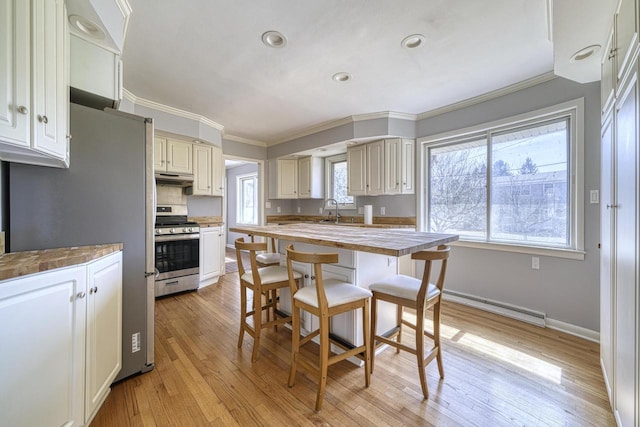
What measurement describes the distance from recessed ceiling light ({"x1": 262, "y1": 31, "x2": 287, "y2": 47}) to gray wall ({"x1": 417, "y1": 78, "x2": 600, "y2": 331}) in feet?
8.09

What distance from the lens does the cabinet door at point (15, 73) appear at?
0.94 metres

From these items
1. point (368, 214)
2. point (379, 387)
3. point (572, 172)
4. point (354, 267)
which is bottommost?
point (379, 387)

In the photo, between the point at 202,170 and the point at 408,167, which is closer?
the point at 408,167

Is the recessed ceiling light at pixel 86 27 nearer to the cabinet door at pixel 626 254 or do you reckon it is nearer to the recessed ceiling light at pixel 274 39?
the recessed ceiling light at pixel 274 39

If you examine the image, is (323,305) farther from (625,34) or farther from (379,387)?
(625,34)

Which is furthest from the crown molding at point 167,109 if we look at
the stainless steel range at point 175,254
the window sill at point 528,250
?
the window sill at point 528,250

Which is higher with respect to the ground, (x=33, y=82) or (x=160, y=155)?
(x=160, y=155)

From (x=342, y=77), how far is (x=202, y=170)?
100 inches

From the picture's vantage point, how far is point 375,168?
148 inches

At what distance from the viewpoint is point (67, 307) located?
111 centimetres

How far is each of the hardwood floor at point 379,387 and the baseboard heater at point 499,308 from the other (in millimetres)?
187

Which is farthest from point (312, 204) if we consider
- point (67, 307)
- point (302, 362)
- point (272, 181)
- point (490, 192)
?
point (67, 307)

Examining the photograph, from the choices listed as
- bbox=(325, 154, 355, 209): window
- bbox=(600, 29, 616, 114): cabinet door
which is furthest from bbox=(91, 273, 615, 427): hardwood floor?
bbox=(325, 154, 355, 209): window

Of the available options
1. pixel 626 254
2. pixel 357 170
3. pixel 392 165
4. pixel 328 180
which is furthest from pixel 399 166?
pixel 626 254
